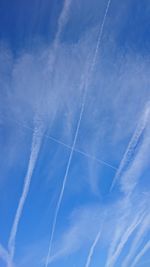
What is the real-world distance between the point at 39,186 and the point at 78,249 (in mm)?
4136

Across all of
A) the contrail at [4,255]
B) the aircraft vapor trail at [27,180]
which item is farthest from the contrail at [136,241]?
the contrail at [4,255]

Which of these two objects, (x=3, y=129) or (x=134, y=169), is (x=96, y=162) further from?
(x=3, y=129)

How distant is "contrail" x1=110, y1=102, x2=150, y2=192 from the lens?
6359mm

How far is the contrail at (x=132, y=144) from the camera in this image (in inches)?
250

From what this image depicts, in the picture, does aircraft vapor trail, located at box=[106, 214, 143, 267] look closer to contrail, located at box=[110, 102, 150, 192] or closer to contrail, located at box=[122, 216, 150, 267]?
contrail, located at box=[122, 216, 150, 267]

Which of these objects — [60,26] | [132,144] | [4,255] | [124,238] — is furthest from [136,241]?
[60,26]

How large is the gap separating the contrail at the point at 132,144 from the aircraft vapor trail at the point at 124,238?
73.7 inches

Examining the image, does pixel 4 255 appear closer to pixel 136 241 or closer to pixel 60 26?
pixel 136 241

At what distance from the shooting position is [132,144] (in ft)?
22.9

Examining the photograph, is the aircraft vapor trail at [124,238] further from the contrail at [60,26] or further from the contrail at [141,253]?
the contrail at [60,26]

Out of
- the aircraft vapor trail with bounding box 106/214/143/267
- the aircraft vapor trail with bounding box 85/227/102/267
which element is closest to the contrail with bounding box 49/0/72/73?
the aircraft vapor trail with bounding box 106/214/143/267

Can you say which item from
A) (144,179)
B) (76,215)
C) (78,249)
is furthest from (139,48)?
(78,249)

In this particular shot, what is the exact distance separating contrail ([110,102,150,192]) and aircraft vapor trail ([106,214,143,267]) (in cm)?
187

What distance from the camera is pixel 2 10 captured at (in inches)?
219
